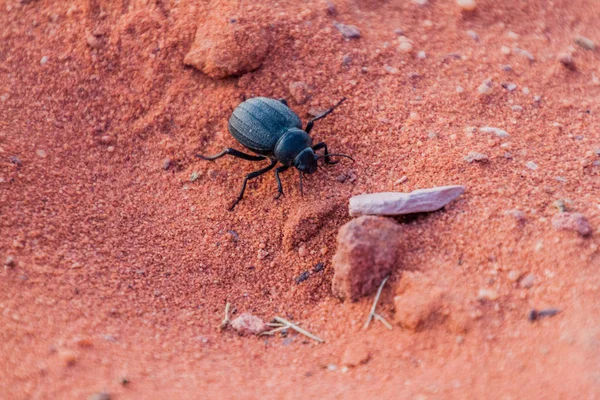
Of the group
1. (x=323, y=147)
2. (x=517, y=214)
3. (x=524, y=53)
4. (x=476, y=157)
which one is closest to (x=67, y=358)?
(x=323, y=147)

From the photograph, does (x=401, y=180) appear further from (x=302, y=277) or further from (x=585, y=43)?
(x=585, y=43)

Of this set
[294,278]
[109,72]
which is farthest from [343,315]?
[109,72]

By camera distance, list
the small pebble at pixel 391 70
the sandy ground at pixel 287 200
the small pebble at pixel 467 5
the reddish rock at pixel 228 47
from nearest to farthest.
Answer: the sandy ground at pixel 287 200
the reddish rock at pixel 228 47
the small pebble at pixel 391 70
the small pebble at pixel 467 5

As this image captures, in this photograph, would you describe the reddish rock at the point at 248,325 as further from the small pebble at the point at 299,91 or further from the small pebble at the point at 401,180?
the small pebble at the point at 299,91

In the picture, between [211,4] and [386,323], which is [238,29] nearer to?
[211,4]

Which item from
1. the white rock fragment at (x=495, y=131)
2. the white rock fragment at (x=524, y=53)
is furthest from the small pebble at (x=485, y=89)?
the white rock fragment at (x=524, y=53)

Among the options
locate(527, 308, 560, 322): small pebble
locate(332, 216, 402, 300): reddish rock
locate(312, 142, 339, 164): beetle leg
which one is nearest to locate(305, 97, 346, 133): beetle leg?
locate(312, 142, 339, 164): beetle leg
